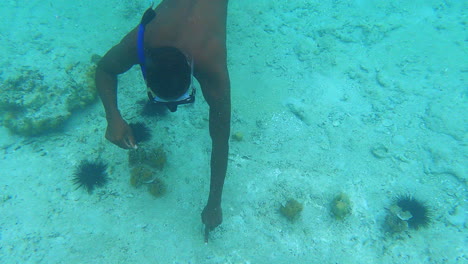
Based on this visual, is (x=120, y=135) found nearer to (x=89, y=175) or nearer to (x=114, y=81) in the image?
(x=114, y=81)

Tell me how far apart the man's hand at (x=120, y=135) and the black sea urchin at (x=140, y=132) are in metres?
0.78

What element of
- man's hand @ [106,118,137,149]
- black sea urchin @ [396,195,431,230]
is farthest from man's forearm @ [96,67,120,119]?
black sea urchin @ [396,195,431,230]

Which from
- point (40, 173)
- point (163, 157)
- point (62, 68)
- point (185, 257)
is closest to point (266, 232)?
point (185, 257)

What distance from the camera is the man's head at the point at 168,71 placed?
5.83ft

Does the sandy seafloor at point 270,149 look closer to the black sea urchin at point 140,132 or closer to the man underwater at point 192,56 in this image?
the black sea urchin at point 140,132

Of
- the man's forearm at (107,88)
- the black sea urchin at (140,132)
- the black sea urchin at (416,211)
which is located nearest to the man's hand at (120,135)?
the man's forearm at (107,88)

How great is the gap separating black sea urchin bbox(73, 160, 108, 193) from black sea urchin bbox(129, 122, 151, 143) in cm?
59

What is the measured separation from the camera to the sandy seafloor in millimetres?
3227

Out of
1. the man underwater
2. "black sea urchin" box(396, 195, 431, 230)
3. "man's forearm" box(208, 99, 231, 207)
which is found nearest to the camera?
the man underwater

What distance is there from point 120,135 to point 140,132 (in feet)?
2.97

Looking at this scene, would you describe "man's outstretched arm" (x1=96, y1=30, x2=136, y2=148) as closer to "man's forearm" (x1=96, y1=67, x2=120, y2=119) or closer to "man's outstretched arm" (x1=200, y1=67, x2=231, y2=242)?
"man's forearm" (x1=96, y1=67, x2=120, y2=119)

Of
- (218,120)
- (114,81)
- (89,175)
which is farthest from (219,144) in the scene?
(89,175)

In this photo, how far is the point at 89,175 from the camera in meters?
3.32

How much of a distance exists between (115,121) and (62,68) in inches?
116
